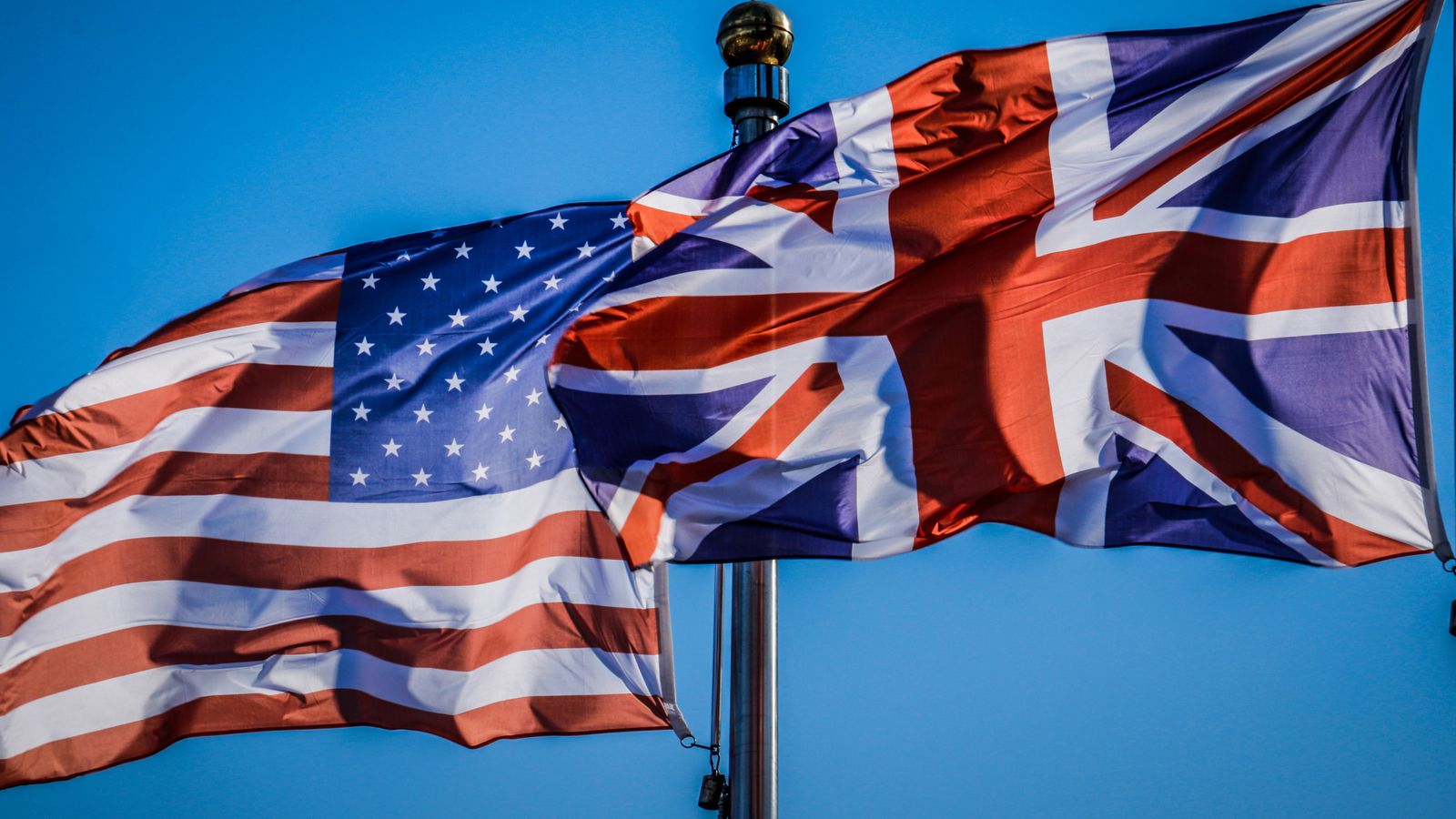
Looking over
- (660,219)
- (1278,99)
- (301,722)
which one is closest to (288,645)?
(301,722)

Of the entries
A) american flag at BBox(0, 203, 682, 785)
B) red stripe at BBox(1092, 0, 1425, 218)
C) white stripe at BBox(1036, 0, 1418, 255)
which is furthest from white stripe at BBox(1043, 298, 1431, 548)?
american flag at BBox(0, 203, 682, 785)

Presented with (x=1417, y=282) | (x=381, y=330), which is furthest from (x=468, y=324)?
(x=1417, y=282)

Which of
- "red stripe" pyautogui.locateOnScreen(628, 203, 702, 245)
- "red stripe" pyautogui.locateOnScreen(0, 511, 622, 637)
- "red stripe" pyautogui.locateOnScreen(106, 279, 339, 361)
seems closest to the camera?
"red stripe" pyautogui.locateOnScreen(628, 203, 702, 245)

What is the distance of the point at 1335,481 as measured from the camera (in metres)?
8.43

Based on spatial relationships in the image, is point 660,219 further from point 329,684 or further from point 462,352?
point 329,684

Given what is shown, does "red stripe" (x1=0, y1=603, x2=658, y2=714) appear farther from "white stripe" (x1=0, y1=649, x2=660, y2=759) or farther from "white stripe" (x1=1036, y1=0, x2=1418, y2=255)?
"white stripe" (x1=1036, y1=0, x2=1418, y2=255)

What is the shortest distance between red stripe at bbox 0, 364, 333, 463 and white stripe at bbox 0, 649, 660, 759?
1.58m

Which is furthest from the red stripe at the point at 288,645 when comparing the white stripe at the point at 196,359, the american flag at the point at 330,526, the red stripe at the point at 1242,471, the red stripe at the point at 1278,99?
the red stripe at the point at 1278,99

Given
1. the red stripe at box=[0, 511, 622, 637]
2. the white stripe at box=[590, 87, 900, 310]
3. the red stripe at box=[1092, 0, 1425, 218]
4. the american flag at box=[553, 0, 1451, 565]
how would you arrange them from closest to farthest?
1. the american flag at box=[553, 0, 1451, 565]
2. the red stripe at box=[1092, 0, 1425, 218]
3. the white stripe at box=[590, 87, 900, 310]
4. the red stripe at box=[0, 511, 622, 637]

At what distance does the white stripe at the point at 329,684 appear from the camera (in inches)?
386

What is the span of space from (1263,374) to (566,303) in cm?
443

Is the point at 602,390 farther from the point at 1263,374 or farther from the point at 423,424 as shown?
the point at 1263,374

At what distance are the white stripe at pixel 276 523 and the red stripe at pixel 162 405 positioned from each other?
476 millimetres

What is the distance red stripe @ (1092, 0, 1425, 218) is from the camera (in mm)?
8797
